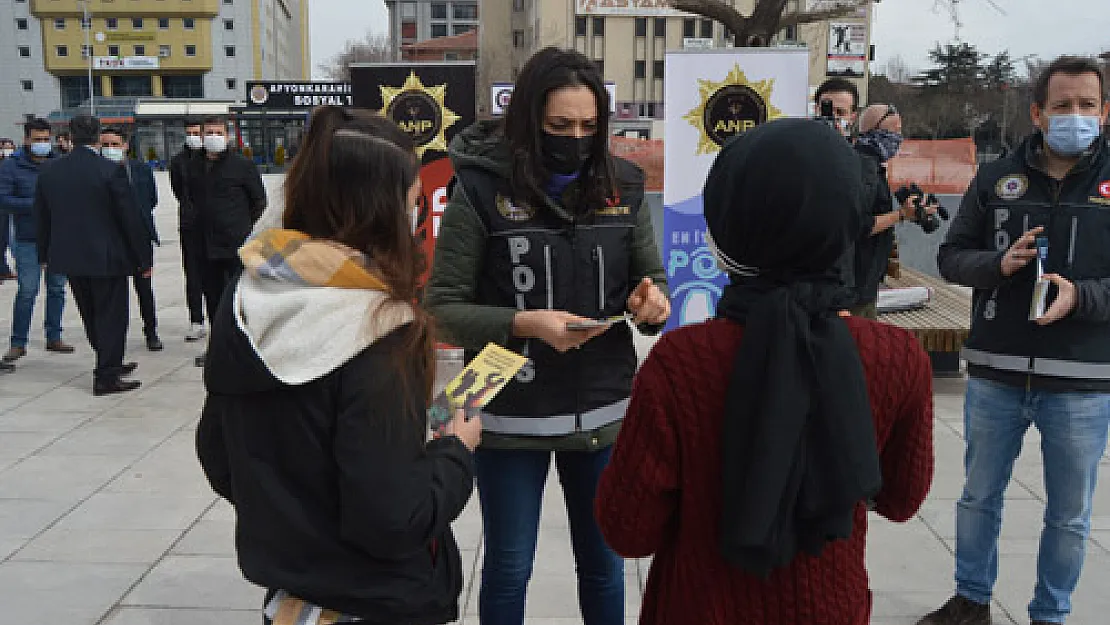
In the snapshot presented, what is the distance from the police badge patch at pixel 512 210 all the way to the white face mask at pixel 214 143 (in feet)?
19.7

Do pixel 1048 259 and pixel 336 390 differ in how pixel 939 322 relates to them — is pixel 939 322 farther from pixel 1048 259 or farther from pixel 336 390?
pixel 336 390

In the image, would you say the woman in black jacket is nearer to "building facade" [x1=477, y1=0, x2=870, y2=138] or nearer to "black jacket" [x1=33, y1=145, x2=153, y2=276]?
"black jacket" [x1=33, y1=145, x2=153, y2=276]

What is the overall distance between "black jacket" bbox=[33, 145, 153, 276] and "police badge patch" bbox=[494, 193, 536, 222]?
17.3 feet

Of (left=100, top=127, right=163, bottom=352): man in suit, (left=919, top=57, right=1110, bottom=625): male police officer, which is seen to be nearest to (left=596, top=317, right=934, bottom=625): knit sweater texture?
(left=919, top=57, right=1110, bottom=625): male police officer

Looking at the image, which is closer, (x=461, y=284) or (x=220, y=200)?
(x=461, y=284)

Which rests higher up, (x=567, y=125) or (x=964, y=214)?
(x=567, y=125)

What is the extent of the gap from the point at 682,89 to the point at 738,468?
4.18 meters

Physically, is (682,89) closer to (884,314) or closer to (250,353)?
(884,314)

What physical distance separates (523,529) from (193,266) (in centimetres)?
684

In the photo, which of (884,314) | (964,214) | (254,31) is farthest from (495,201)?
(254,31)

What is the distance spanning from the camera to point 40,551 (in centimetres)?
399

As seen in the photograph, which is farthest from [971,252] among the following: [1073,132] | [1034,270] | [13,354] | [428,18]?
[428,18]

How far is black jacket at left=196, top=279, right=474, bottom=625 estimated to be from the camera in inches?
Result: 63.4

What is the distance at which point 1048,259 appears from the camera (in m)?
2.94
